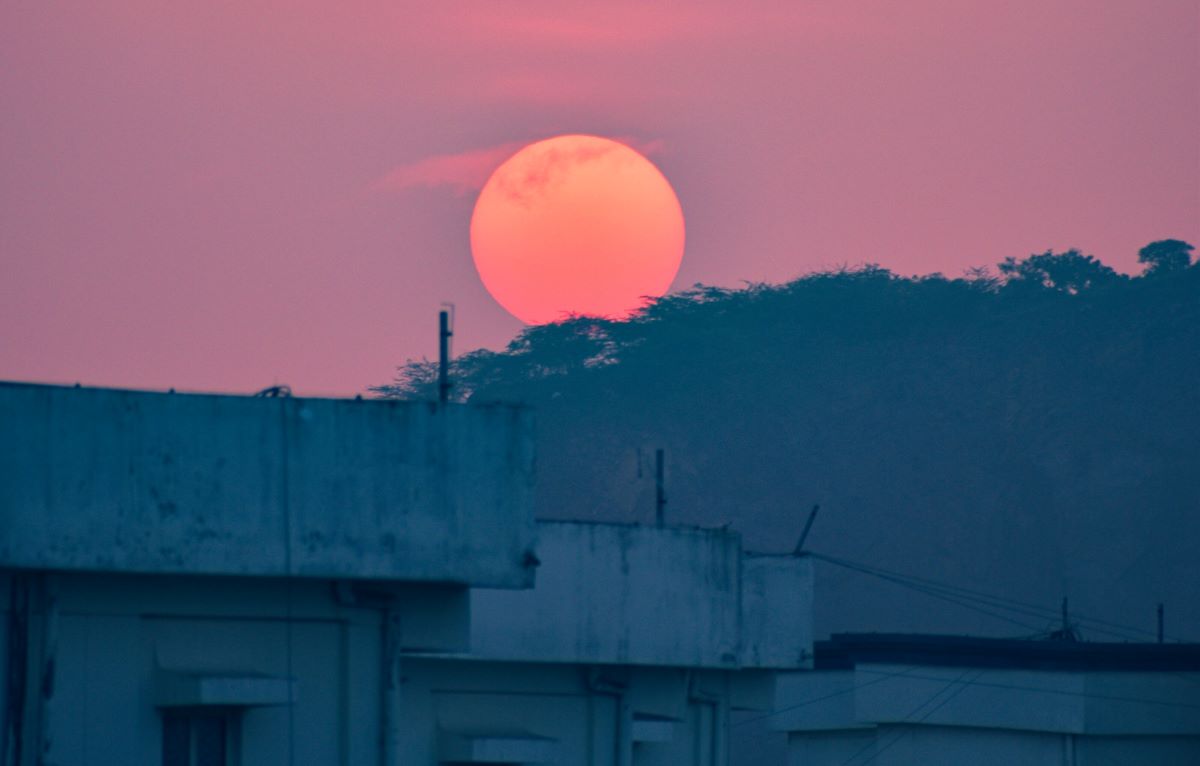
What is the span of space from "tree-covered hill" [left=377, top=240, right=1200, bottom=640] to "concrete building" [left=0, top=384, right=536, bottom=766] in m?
74.9

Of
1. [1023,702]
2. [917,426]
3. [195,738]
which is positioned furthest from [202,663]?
[917,426]

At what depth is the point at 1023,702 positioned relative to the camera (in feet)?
111

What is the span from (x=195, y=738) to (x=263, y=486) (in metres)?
2.16

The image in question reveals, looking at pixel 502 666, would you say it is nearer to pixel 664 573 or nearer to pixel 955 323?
pixel 664 573

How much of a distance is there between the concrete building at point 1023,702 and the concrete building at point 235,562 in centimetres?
1787

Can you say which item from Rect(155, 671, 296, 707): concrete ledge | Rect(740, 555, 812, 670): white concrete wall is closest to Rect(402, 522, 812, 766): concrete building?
Rect(740, 555, 812, 670): white concrete wall

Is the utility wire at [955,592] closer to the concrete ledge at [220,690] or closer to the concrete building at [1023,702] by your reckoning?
the concrete building at [1023,702]

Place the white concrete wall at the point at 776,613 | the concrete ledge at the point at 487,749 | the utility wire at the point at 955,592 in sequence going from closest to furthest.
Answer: the concrete ledge at the point at 487,749, the white concrete wall at the point at 776,613, the utility wire at the point at 955,592

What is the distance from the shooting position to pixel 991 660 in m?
34.5

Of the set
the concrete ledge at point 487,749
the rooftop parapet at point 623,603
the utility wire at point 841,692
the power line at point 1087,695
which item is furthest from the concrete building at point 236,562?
the power line at point 1087,695

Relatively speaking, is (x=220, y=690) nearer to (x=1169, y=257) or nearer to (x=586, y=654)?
(x=586, y=654)

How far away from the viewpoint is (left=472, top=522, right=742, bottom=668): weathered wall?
2341cm

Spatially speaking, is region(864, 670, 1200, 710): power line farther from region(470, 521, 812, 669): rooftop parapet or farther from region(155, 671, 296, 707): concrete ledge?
region(155, 671, 296, 707): concrete ledge

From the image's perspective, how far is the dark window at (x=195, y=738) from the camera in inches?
651
